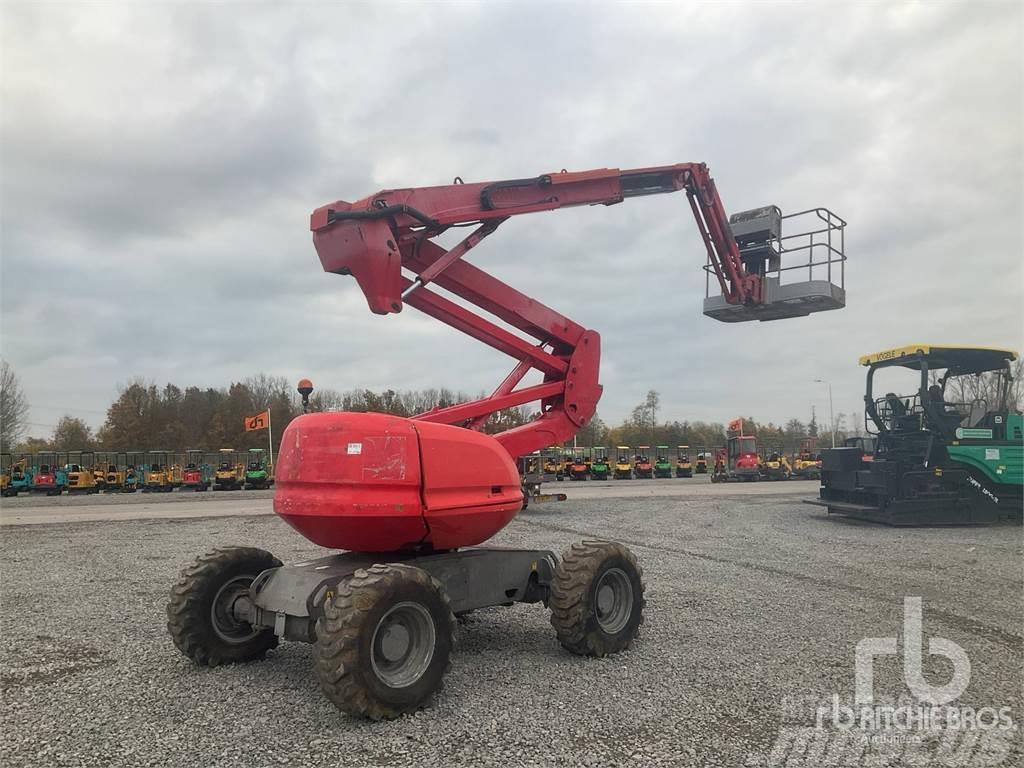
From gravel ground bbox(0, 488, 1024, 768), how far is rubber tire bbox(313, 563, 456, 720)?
17cm

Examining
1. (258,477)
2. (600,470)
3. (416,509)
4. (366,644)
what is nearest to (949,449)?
(416,509)

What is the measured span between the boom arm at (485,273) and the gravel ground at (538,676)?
228 centimetres

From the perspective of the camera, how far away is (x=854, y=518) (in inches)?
663

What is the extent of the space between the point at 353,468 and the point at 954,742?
14.0 feet

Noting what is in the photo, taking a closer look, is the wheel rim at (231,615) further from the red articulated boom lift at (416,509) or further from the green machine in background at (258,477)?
the green machine in background at (258,477)

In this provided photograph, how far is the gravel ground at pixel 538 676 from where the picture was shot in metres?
4.26

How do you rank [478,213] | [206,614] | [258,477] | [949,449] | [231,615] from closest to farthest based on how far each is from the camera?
[206,614] → [231,615] → [478,213] → [949,449] → [258,477]

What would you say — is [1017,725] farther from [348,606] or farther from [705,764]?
[348,606]

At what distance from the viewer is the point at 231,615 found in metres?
5.95

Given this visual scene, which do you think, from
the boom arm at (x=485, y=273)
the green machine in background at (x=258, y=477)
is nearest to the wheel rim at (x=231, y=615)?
the boom arm at (x=485, y=273)

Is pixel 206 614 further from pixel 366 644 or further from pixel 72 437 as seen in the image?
pixel 72 437

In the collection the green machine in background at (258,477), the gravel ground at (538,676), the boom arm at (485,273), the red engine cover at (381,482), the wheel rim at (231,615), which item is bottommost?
the green machine in background at (258,477)

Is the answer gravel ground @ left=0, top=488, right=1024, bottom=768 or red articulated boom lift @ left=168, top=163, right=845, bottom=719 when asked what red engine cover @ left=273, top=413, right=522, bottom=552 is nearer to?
red articulated boom lift @ left=168, top=163, right=845, bottom=719

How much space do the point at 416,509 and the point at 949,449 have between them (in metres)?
14.2
